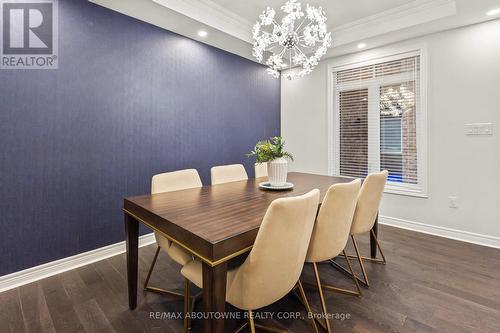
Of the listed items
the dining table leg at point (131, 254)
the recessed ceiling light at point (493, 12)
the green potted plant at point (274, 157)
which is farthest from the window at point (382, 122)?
the dining table leg at point (131, 254)

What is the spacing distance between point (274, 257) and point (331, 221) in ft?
1.95

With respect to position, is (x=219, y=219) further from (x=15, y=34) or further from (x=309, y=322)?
(x=15, y=34)

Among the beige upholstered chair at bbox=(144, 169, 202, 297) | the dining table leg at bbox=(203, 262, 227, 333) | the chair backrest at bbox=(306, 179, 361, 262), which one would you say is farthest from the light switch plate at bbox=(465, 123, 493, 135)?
the dining table leg at bbox=(203, 262, 227, 333)

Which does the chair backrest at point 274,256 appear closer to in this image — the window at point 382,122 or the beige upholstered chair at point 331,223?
the beige upholstered chair at point 331,223

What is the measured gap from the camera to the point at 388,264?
2377mm

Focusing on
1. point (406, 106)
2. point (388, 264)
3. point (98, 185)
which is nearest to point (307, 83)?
point (406, 106)

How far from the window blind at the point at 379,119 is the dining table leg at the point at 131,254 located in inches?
129

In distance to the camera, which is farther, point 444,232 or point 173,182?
point 444,232

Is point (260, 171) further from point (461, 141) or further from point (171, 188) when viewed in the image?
point (461, 141)

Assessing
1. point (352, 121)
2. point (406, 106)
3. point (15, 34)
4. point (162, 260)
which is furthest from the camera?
point (352, 121)

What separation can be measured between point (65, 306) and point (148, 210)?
1.10 m

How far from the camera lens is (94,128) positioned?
249 cm

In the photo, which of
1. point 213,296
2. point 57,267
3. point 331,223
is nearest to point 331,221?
point 331,223

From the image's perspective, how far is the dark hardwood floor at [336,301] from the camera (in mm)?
1591
